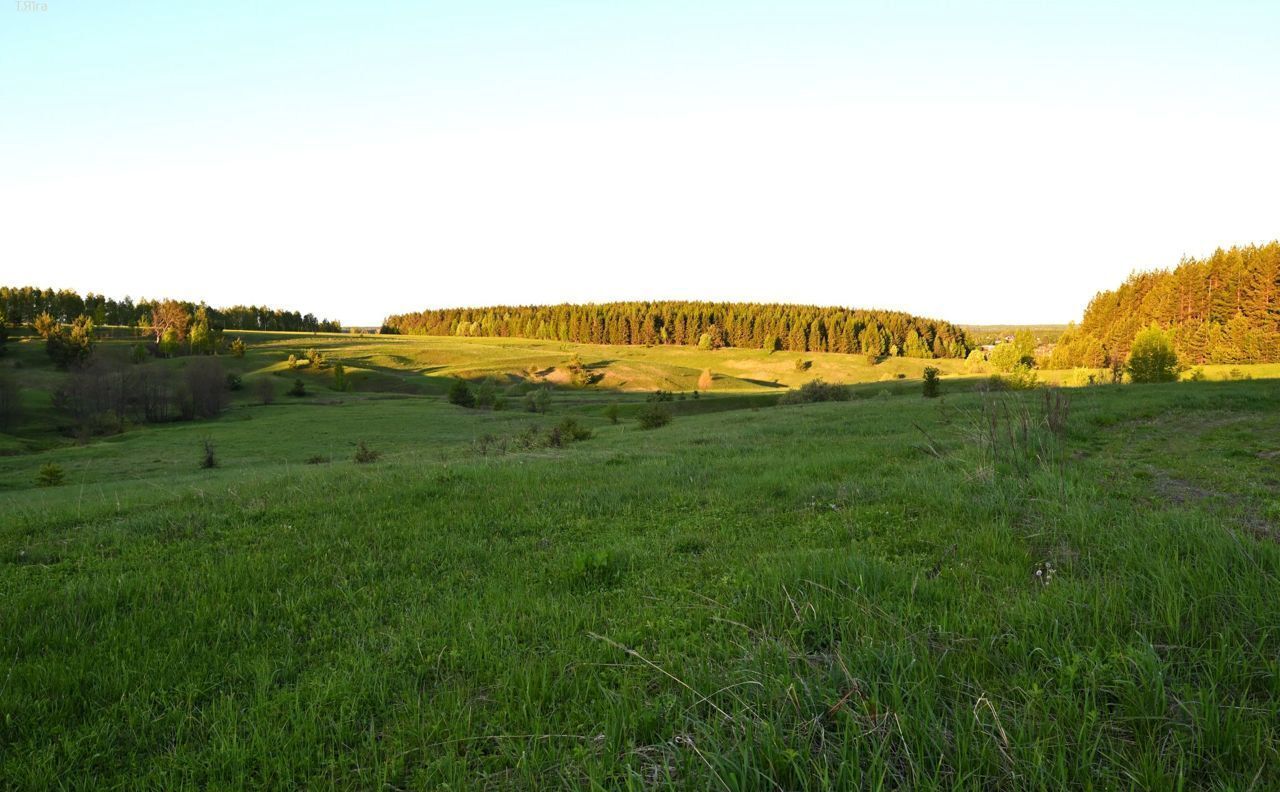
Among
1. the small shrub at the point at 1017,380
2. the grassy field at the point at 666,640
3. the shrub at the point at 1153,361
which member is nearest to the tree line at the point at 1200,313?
the shrub at the point at 1153,361

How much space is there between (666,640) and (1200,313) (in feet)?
409

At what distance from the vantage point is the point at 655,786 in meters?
→ 2.45

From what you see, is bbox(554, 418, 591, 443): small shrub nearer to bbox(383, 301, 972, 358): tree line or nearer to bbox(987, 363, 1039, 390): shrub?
bbox(987, 363, 1039, 390): shrub

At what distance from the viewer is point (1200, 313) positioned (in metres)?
90.2

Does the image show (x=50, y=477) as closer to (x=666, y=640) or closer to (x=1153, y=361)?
(x=666, y=640)

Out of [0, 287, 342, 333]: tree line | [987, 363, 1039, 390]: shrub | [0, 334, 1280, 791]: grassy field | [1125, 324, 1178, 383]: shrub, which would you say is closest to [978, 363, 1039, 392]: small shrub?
[987, 363, 1039, 390]: shrub

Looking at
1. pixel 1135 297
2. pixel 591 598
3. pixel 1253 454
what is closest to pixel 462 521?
pixel 591 598

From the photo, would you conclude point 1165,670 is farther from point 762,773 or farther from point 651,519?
point 651,519

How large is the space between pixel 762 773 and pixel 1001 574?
3.51 metres

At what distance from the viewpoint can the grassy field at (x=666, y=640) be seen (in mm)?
2590

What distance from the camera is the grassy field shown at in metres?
2.59

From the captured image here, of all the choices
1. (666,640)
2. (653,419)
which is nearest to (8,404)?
(653,419)

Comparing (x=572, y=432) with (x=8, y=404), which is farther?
(x=8, y=404)

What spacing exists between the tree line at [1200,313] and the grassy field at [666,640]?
8566 centimetres
